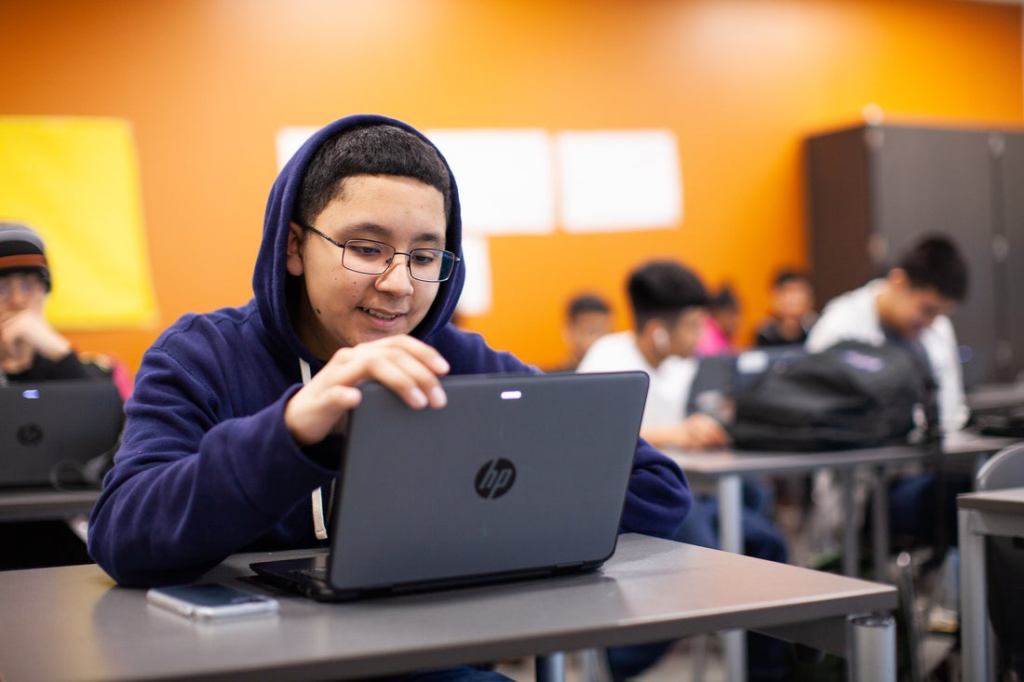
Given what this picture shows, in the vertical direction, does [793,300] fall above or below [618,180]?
below

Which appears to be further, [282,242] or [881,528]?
[881,528]

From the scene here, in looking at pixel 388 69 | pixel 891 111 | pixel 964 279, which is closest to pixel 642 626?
pixel 964 279

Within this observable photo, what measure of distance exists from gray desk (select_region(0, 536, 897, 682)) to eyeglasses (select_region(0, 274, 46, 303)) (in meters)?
1.64

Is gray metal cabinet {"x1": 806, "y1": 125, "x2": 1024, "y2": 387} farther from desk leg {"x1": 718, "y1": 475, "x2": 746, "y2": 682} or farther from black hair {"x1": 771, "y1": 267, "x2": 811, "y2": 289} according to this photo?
desk leg {"x1": 718, "y1": 475, "x2": 746, "y2": 682}

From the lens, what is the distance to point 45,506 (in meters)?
2.32

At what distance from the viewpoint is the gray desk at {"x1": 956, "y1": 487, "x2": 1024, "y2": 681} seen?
1.73 meters

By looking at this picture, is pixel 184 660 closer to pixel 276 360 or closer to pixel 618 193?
pixel 276 360

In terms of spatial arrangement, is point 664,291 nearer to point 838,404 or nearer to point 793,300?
point 838,404

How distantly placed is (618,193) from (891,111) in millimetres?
2021

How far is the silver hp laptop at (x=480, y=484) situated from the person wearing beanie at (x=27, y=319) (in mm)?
1769

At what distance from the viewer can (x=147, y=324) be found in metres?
5.29

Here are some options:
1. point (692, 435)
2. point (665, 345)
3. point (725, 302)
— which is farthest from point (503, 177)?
point (692, 435)

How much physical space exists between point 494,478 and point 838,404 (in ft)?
7.06

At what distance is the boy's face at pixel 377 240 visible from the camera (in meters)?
1.45
